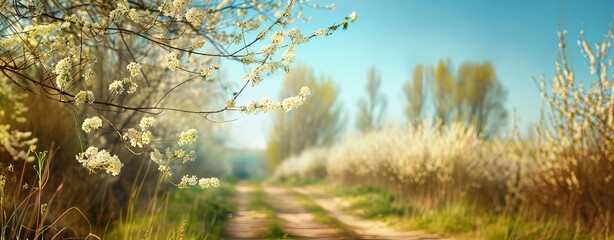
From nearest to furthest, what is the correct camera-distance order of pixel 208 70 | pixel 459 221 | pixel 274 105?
pixel 274 105
pixel 208 70
pixel 459 221

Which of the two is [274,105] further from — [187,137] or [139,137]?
[139,137]

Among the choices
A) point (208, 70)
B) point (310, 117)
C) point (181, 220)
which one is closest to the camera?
point (208, 70)

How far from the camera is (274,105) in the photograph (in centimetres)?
373

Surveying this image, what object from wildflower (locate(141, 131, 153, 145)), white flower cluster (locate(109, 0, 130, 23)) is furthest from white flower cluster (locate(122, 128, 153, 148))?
white flower cluster (locate(109, 0, 130, 23))

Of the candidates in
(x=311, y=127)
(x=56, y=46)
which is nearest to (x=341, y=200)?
(x=56, y=46)

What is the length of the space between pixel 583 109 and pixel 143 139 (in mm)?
6259

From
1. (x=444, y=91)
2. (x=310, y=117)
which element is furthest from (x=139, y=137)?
(x=310, y=117)

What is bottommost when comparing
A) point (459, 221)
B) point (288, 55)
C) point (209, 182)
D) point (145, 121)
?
point (459, 221)

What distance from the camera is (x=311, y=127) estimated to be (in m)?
37.8

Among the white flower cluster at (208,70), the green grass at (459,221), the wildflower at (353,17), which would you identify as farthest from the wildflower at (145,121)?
the green grass at (459,221)

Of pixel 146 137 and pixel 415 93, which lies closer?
pixel 146 137

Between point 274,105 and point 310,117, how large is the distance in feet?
111

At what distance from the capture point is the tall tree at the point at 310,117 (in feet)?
120

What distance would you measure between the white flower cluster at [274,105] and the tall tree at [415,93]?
25063mm
